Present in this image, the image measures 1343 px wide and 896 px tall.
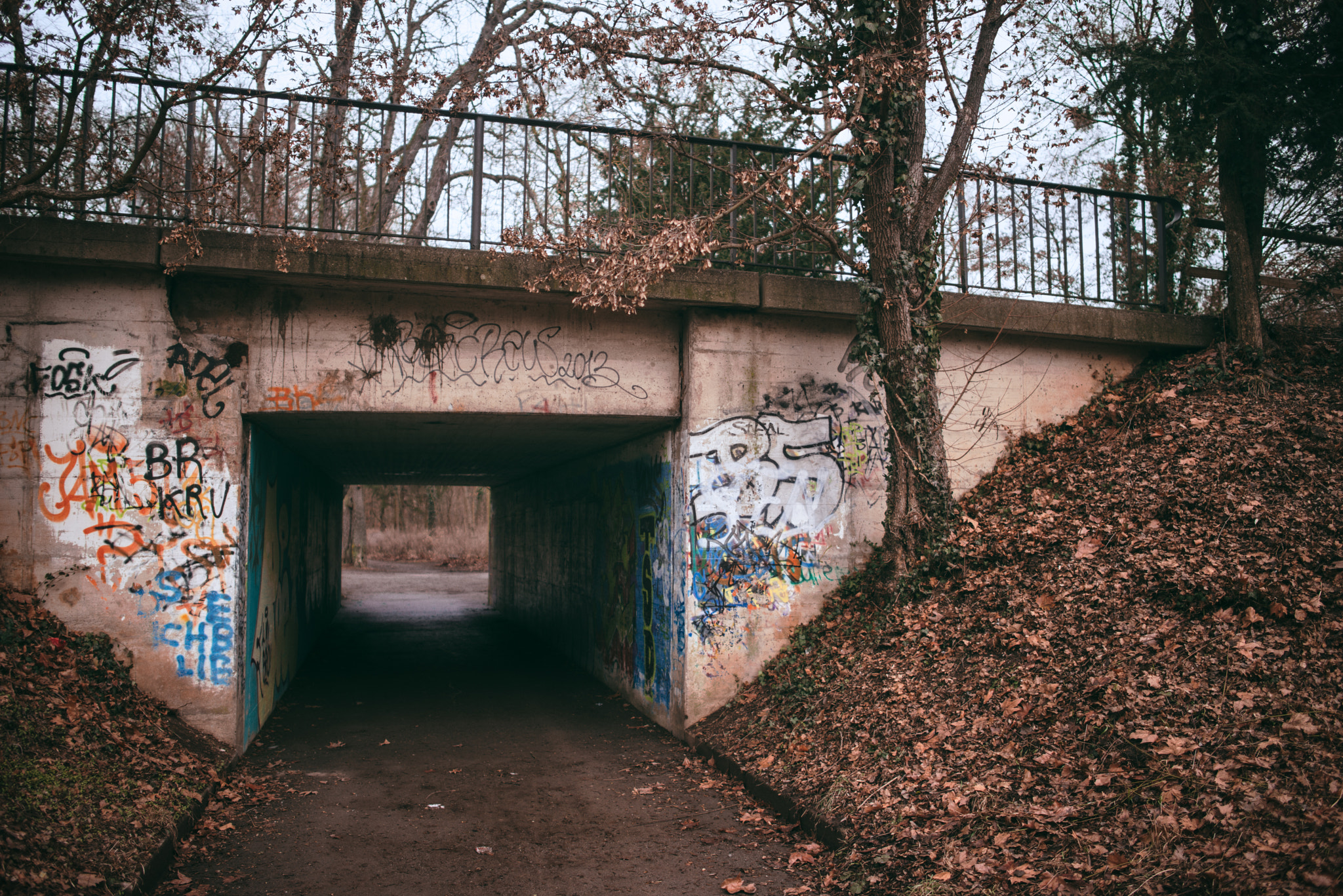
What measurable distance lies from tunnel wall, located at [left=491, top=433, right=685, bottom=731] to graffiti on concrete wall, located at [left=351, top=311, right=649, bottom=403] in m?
1.10

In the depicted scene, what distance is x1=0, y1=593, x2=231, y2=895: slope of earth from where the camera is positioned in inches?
161

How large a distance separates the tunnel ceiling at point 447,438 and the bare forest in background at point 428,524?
2059 centimetres

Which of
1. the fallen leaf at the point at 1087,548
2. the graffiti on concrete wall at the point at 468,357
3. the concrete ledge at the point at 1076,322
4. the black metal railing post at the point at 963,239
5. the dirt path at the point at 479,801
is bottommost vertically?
the dirt path at the point at 479,801

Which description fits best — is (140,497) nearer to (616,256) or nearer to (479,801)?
(479,801)

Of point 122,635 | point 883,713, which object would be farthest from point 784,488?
point 122,635

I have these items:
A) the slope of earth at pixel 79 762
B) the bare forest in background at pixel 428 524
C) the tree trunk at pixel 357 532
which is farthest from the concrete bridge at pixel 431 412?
the bare forest in background at pixel 428 524

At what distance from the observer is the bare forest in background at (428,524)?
34.4 metres

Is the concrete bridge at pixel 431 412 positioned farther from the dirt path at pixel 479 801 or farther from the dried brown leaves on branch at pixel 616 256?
the dirt path at pixel 479 801

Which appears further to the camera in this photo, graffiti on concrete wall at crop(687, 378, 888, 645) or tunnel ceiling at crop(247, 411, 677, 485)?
tunnel ceiling at crop(247, 411, 677, 485)

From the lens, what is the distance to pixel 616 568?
945 cm

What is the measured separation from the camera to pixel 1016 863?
3.90m

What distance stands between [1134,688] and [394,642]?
11.5 m

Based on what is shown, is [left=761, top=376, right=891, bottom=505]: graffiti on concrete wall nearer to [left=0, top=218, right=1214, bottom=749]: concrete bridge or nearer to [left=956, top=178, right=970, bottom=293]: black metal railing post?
[left=0, top=218, right=1214, bottom=749]: concrete bridge

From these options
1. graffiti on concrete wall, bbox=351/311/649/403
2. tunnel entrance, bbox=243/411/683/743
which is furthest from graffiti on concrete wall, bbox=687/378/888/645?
graffiti on concrete wall, bbox=351/311/649/403
